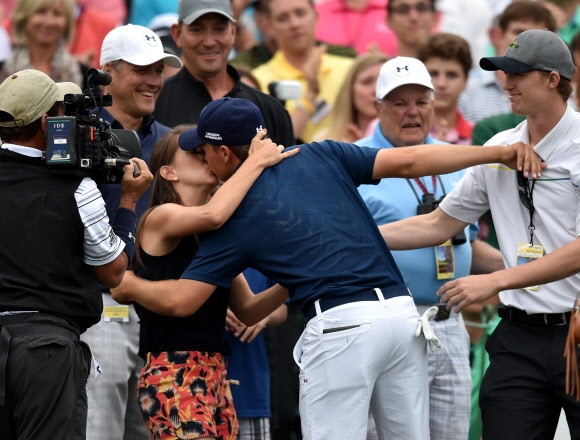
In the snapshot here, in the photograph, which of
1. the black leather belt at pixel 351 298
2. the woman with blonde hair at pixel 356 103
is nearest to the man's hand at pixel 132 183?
the black leather belt at pixel 351 298

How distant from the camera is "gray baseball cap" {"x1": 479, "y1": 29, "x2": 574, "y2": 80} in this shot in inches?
232

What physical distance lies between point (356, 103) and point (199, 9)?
1.82 meters

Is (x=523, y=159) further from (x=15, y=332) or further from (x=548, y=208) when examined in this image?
(x=15, y=332)

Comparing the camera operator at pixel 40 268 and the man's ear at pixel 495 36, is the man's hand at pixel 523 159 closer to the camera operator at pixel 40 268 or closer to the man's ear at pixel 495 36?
the camera operator at pixel 40 268

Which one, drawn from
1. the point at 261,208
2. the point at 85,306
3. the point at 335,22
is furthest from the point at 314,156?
the point at 335,22

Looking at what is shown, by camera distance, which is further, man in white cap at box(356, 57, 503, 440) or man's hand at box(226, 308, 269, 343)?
man in white cap at box(356, 57, 503, 440)

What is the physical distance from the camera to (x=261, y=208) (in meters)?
5.62

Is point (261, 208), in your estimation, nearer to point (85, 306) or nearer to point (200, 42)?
point (85, 306)

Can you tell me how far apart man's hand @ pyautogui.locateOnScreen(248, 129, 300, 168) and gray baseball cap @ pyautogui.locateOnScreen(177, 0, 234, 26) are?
7.25 feet

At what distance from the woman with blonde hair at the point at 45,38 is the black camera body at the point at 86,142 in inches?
150

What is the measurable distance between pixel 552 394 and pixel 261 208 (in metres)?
1.67

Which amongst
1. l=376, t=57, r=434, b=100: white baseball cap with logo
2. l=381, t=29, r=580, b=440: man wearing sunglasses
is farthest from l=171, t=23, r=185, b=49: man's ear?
l=381, t=29, r=580, b=440: man wearing sunglasses

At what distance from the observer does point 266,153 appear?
5.71m

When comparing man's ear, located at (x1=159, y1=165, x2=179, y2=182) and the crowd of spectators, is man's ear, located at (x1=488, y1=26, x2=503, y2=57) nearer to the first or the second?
the crowd of spectators
